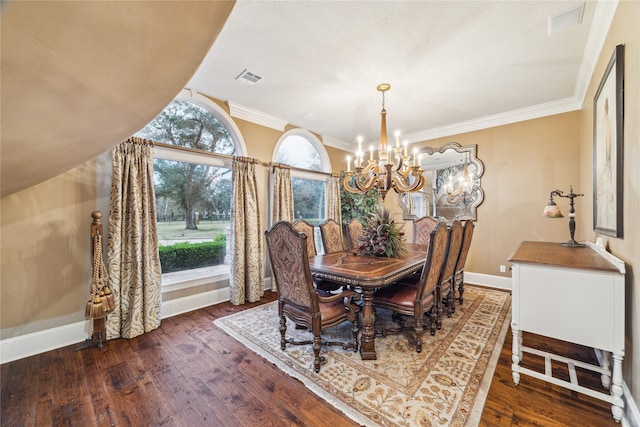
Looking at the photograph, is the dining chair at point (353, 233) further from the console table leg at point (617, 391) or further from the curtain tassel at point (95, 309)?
the curtain tassel at point (95, 309)

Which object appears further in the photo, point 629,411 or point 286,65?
point 286,65

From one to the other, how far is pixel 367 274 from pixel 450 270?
1.29 m

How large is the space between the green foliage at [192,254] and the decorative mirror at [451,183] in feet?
12.5

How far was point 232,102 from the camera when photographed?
3631 millimetres

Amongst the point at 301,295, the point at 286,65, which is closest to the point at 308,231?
the point at 301,295

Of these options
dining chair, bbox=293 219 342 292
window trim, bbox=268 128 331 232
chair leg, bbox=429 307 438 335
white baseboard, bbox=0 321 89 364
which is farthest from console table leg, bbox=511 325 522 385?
white baseboard, bbox=0 321 89 364

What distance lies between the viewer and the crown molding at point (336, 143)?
5.28 m

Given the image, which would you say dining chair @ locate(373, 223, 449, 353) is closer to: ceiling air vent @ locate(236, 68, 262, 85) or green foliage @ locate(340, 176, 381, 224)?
ceiling air vent @ locate(236, 68, 262, 85)

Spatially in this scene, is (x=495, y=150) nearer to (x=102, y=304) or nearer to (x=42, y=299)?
(x=102, y=304)

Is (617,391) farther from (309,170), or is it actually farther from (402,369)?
(309,170)

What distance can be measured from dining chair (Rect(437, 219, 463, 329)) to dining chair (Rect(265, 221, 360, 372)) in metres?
1.07

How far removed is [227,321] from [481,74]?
4185 millimetres

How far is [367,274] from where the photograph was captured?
2.12 m

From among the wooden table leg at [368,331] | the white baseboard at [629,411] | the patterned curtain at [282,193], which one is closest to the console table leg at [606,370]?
the white baseboard at [629,411]
